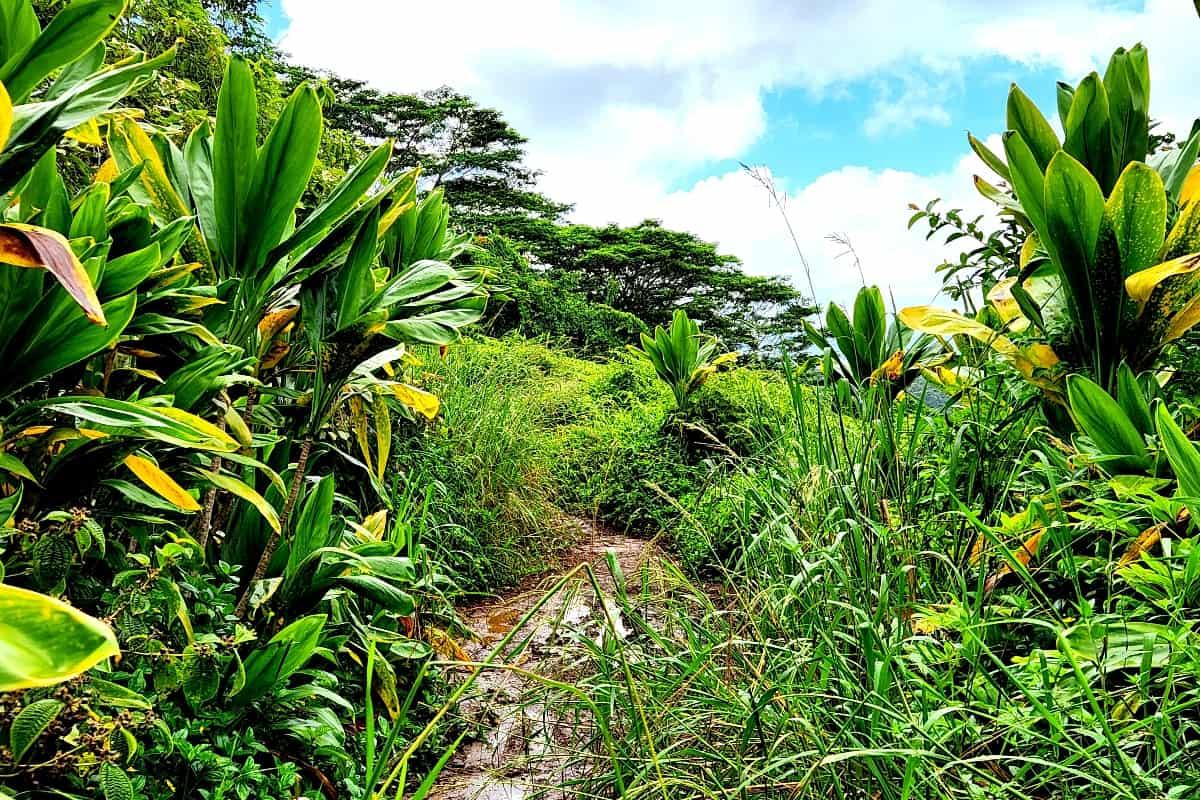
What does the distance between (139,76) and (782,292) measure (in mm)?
19372

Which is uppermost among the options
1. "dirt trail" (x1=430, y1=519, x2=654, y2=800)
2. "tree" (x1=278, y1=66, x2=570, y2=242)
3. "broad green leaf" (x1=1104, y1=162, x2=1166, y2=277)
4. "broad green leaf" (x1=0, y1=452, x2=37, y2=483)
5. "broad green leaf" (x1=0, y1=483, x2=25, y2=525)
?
"tree" (x1=278, y1=66, x2=570, y2=242)

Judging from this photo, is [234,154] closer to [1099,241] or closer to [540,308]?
[1099,241]

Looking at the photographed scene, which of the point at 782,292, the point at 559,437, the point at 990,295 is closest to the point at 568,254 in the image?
the point at 782,292

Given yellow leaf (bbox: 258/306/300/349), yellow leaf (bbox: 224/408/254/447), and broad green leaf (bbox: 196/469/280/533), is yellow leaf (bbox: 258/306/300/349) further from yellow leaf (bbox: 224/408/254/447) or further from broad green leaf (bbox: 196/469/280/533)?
broad green leaf (bbox: 196/469/280/533)

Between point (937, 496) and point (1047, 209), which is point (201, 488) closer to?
point (937, 496)

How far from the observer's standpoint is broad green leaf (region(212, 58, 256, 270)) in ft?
5.25

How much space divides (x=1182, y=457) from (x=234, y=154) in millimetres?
1853

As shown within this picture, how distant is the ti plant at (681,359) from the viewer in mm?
4746

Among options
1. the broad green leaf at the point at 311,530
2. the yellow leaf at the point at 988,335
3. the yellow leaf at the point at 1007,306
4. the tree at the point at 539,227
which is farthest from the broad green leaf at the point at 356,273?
the tree at the point at 539,227

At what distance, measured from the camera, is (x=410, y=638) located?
2035 millimetres

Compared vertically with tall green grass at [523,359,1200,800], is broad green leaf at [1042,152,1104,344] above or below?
above

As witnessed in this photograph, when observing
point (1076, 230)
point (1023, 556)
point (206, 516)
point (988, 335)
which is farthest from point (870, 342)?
point (206, 516)

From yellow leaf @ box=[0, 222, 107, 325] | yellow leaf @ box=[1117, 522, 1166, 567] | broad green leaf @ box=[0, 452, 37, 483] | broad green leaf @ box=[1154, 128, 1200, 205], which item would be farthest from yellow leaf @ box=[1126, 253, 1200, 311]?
broad green leaf @ box=[0, 452, 37, 483]

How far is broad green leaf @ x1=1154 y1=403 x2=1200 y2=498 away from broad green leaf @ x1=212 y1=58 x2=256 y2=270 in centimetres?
174
